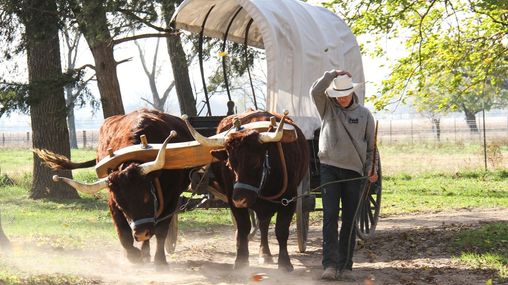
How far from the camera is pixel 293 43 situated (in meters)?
10.9

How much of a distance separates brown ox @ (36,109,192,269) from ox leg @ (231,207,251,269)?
75 centimetres

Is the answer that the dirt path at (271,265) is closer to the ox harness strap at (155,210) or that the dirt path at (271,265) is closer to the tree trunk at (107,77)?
the ox harness strap at (155,210)

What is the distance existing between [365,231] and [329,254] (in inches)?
112

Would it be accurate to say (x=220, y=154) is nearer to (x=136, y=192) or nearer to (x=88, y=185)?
(x=136, y=192)

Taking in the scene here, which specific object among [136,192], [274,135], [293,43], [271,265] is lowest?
[271,265]

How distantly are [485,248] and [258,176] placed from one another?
345cm

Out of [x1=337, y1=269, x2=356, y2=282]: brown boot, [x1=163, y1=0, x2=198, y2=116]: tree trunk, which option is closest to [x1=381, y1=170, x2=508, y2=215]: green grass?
[x1=163, y1=0, x2=198, y2=116]: tree trunk

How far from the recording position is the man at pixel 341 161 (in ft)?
28.3

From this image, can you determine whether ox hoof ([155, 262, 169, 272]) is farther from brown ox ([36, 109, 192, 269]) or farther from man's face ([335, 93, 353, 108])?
man's face ([335, 93, 353, 108])

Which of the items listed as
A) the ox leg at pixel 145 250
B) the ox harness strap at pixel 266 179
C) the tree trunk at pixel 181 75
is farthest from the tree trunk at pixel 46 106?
the ox harness strap at pixel 266 179

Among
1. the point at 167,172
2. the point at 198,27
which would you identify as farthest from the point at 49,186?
the point at 167,172

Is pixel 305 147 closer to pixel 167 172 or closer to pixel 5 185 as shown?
pixel 167 172

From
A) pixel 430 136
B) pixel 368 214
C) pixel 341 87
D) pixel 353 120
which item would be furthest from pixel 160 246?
pixel 430 136

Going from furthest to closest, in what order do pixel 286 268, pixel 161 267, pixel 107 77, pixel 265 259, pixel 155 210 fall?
pixel 107 77, pixel 265 259, pixel 161 267, pixel 286 268, pixel 155 210
